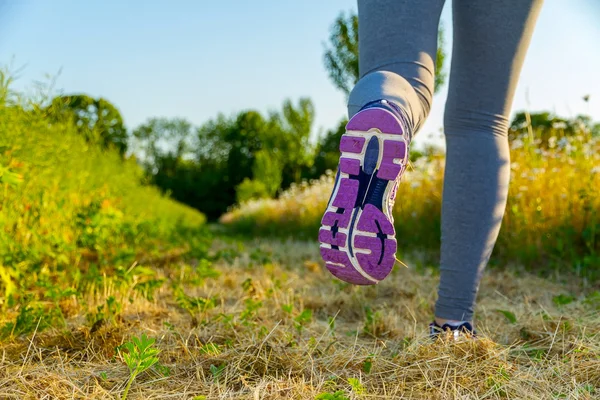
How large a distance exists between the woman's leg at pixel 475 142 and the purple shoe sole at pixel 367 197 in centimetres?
45

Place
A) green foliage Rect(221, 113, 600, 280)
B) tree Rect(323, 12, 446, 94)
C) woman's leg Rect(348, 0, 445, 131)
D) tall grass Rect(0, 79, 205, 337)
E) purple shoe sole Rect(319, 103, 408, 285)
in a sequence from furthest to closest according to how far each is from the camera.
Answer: tree Rect(323, 12, 446, 94)
green foliage Rect(221, 113, 600, 280)
tall grass Rect(0, 79, 205, 337)
woman's leg Rect(348, 0, 445, 131)
purple shoe sole Rect(319, 103, 408, 285)

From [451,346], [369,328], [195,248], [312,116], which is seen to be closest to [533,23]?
[451,346]

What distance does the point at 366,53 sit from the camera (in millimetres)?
1371

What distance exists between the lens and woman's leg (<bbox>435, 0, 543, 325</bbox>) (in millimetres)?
1447

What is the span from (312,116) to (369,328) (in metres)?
26.7

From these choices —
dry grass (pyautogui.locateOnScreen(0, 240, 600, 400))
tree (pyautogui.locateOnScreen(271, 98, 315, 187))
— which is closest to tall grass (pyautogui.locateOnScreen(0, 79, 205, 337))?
dry grass (pyautogui.locateOnScreen(0, 240, 600, 400))

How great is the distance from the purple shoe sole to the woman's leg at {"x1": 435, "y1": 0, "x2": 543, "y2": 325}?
452mm

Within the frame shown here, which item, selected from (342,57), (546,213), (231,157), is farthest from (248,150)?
(546,213)

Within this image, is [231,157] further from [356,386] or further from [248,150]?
[356,386]

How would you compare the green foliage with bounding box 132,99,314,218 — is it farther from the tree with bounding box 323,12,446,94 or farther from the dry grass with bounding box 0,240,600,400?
the dry grass with bounding box 0,240,600,400

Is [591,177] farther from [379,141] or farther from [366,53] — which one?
[379,141]

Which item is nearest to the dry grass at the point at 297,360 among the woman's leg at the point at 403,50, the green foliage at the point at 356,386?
the green foliage at the point at 356,386

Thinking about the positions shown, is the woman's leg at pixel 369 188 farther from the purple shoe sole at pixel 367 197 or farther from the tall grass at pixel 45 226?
the tall grass at pixel 45 226

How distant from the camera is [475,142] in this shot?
1.49m
